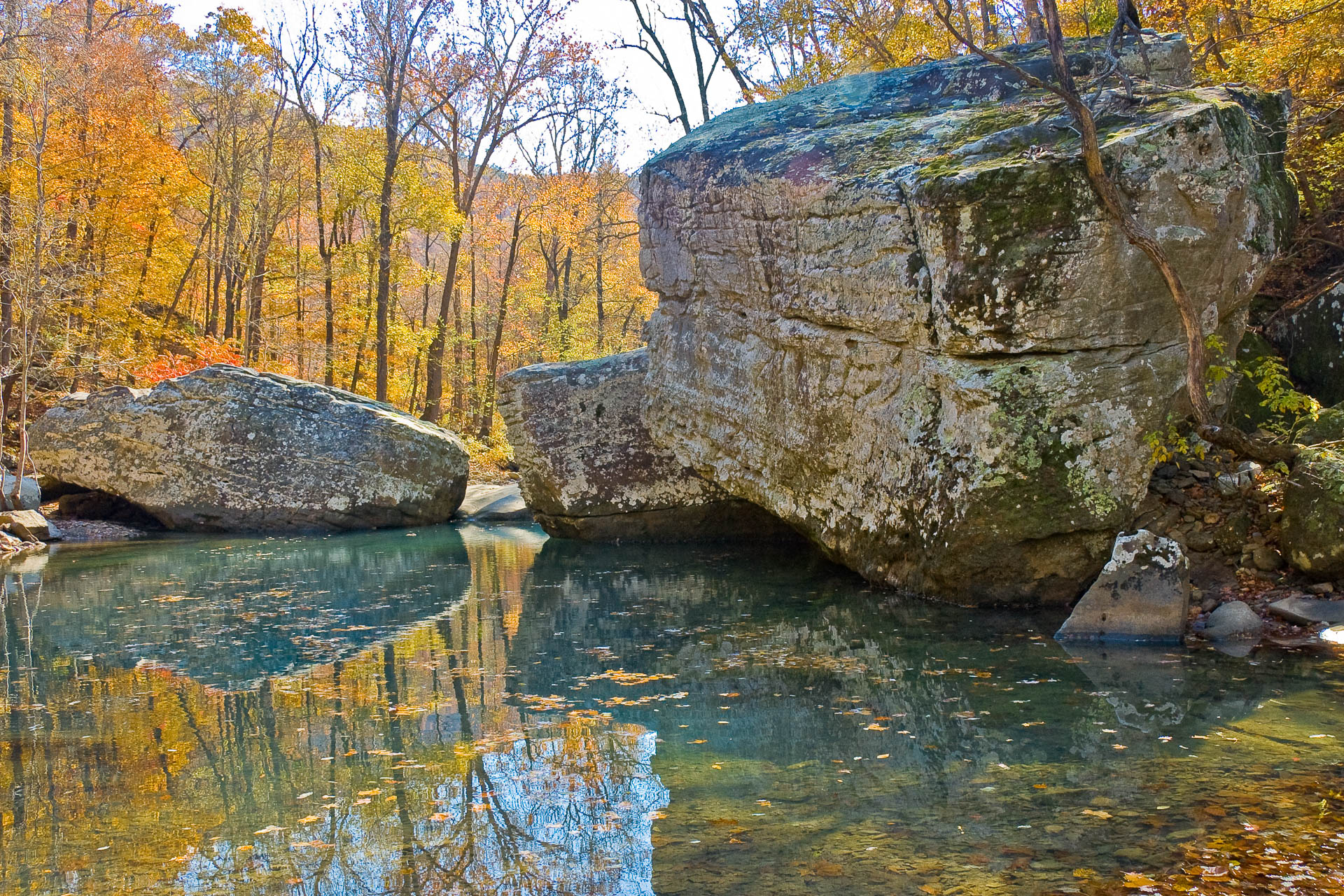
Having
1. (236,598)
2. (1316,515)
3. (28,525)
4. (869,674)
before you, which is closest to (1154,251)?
(1316,515)

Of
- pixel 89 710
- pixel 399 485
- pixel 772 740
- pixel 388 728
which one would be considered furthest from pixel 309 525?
pixel 772 740

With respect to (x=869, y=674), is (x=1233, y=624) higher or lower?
higher

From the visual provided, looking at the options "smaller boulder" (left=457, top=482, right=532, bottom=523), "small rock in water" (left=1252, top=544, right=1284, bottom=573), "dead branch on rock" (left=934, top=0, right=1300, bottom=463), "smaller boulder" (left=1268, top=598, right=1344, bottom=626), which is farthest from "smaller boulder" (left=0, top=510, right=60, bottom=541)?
"smaller boulder" (left=1268, top=598, right=1344, bottom=626)

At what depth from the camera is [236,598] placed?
10.5 m

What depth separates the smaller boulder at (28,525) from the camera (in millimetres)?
15148

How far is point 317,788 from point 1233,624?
6766 mm

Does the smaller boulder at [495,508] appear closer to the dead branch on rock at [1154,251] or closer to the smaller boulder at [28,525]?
the smaller boulder at [28,525]

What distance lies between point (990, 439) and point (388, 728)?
5.49m

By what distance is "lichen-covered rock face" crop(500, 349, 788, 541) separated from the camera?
14.9 metres

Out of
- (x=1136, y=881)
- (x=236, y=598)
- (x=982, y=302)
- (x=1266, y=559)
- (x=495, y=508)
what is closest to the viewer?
(x=1136, y=881)

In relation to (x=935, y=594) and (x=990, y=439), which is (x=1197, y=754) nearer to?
(x=990, y=439)

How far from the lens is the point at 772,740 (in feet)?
18.2

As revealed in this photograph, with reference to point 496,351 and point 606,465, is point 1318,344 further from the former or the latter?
point 496,351

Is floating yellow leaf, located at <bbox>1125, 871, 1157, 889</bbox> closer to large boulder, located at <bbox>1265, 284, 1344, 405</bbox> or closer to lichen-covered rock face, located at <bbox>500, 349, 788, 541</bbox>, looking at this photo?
large boulder, located at <bbox>1265, 284, 1344, 405</bbox>
